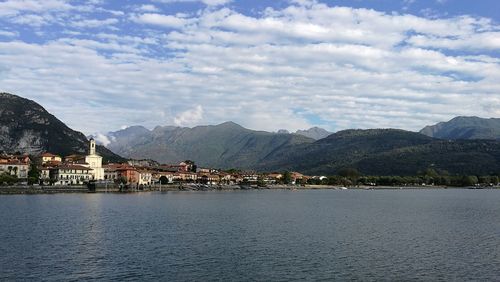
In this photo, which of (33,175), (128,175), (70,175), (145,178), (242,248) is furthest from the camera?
(145,178)

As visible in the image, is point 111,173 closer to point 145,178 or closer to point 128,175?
point 128,175

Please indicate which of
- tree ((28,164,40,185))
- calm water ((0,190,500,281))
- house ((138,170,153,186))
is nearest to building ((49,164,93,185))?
tree ((28,164,40,185))

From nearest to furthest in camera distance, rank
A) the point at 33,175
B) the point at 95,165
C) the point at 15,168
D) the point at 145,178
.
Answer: the point at 33,175 → the point at 15,168 → the point at 95,165 → the point at 145,178

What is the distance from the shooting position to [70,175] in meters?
154

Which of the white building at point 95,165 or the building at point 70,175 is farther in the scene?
the white building at point 95,165

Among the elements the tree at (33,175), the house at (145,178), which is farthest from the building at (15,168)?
the house at (145,178)

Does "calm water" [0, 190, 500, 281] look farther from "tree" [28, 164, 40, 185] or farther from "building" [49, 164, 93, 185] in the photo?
"building" [49, 164, 93, 185]

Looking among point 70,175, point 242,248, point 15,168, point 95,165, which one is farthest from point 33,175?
point 242,248

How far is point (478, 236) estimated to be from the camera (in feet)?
169

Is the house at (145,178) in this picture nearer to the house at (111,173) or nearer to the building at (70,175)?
the house at (111,173)

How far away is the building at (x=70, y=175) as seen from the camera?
152m

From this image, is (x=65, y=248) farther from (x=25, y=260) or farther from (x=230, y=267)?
(x=230, y=267)

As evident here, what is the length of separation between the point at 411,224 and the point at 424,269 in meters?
29.0

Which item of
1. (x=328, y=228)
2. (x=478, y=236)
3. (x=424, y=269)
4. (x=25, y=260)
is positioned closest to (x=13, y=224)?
(x=25, y=260)
